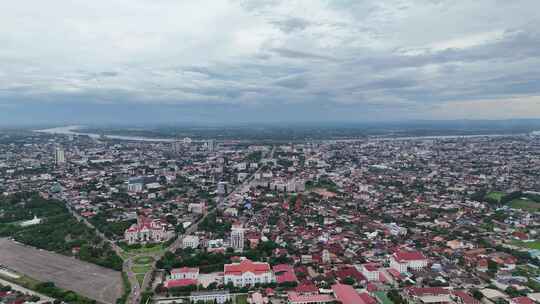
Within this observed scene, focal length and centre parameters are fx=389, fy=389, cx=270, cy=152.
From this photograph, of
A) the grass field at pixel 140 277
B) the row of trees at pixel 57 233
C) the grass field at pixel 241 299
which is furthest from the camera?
the row of trees at pixel 57 233

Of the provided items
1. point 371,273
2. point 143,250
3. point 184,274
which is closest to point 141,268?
point 143,250

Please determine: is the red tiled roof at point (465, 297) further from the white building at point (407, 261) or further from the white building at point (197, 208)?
the white building at point (197, 208)

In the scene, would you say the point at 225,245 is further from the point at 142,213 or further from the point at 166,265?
the point at 142,213

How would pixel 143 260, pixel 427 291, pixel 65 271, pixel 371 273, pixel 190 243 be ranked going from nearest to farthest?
pixel 427 291, pixel 371 273, pixel 65 271, pixel 143 260, pixel 190 243

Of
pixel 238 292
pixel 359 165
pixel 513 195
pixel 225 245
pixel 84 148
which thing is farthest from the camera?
pixel 84 148

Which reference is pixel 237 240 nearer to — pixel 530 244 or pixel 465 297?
pixel 465 297

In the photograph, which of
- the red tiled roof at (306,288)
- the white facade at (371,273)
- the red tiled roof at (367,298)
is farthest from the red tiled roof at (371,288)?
the red tiled roof at (306,288)

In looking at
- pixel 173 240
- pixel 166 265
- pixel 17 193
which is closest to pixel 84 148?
pixel 17 193
